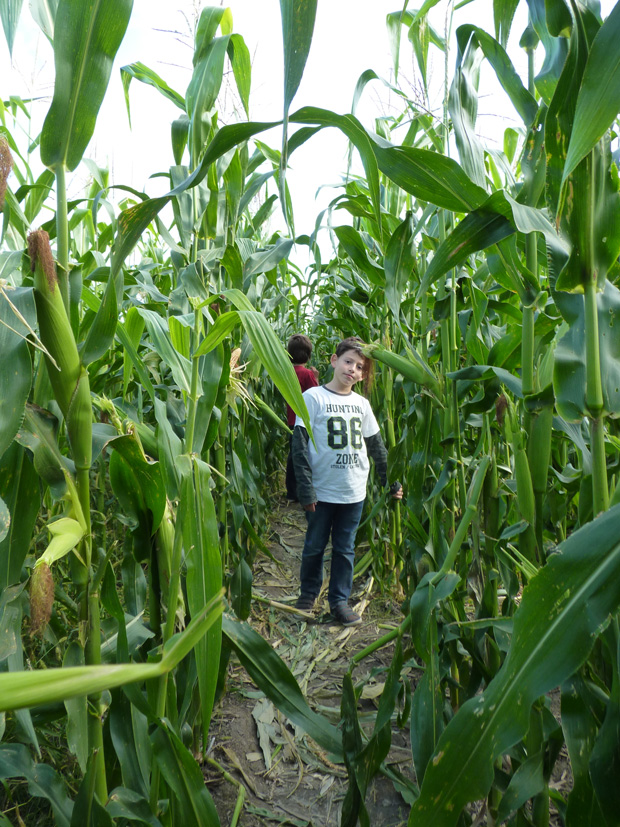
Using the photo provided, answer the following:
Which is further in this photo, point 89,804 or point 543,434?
point 543,434

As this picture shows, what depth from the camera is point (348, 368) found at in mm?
2695

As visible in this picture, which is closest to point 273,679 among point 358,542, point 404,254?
point 404,254

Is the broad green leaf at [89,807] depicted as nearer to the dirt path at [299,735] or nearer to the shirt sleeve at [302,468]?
the dirt path at [299,735]

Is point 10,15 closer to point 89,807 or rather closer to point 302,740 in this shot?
point 89,807

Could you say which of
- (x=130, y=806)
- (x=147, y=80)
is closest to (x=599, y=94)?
(x=130, y=806)

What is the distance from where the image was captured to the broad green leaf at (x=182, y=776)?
3.15ft

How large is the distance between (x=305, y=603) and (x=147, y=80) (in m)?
2.39

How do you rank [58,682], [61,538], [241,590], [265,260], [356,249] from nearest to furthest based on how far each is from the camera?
[58,682] < [61,538] < [356,249] < [265,260] < [241,590]

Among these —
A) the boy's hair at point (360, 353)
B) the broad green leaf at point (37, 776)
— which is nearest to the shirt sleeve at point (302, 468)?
the boy's hair at point (360, 353)

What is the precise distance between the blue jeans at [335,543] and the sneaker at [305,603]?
0.08 m

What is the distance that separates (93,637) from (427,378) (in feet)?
3.33

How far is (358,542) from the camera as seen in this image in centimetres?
368

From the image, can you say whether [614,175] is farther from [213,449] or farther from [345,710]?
[213,449]

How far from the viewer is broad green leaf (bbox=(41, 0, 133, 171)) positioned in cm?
73
